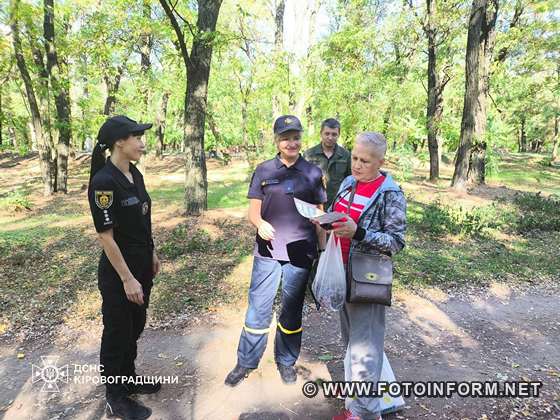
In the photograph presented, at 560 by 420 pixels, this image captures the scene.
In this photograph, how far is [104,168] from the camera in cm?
281

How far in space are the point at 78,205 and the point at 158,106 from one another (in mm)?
14222

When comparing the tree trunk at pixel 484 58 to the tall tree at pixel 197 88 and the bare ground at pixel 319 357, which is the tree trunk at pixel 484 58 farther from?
the tall tree at pixel 197 88

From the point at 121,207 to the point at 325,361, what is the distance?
2553mm

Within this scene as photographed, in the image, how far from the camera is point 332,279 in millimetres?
2740

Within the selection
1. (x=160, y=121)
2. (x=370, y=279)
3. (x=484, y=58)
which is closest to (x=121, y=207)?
(x=370, y=279)

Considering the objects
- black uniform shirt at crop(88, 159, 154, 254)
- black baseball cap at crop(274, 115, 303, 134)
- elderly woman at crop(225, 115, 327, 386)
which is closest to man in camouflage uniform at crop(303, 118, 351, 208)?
elderly woman at crop(225, 115, 327, 386)

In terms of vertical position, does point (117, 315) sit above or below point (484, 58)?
below

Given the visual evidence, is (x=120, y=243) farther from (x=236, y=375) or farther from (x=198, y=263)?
(x=198, y=263)

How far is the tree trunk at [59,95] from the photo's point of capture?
1280cm

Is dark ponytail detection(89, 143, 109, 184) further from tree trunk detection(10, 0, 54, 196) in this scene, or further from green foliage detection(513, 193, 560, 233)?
tree trunk detection(10, 0, 54, 196)

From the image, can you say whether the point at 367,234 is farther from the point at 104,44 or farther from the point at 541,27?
the point at 541,27

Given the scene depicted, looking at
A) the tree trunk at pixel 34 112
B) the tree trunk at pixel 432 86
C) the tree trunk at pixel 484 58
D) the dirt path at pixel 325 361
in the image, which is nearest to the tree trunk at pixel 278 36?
the tree trunk at pixel 432 86

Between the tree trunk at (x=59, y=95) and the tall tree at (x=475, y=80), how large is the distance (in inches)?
511

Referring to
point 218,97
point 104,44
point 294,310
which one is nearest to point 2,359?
point 294,310
